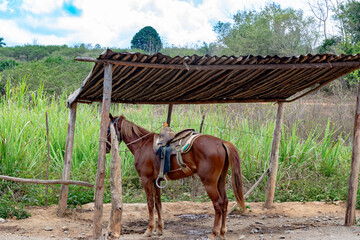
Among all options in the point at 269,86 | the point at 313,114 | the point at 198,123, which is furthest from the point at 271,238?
the point at 313,114

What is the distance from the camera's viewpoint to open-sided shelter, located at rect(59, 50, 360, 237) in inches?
183

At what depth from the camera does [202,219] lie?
6512mm

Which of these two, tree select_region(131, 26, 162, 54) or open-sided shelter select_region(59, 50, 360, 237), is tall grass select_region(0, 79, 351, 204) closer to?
open-sided shelter select_region(59, 50, 360, 237)

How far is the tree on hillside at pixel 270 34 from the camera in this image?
23.1 meters

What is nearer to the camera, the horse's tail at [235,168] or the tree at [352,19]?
the horse's tail at [235,168]

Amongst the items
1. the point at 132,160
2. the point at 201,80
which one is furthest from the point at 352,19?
the point at 201,80

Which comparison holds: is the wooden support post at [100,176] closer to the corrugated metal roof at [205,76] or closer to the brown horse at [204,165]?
the corrugated metal roof at [205,76]

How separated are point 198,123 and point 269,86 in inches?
120

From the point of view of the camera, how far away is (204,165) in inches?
196

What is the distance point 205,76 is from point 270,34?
19.2 metres

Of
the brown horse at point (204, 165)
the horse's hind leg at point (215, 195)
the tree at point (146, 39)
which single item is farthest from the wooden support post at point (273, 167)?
the tree at point (146, 39)

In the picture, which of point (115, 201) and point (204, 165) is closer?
point (115, 201)

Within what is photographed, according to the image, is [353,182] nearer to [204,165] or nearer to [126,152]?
[204,165]

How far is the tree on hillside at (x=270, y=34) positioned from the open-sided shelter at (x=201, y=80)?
643 inches
